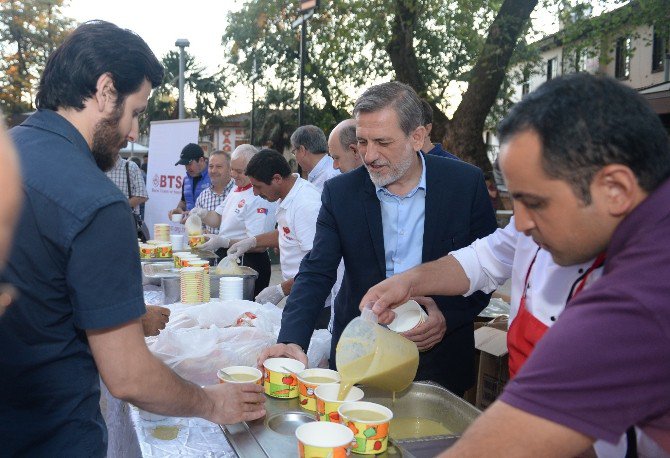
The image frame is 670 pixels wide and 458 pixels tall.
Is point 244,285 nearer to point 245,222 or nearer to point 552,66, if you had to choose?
point 245,222

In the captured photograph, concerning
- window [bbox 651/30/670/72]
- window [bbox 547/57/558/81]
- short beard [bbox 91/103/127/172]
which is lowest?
short beard [bbox 91/103/127/172]

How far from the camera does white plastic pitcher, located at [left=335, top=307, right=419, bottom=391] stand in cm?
167

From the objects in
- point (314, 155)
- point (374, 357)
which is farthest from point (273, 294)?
point (374, 357)

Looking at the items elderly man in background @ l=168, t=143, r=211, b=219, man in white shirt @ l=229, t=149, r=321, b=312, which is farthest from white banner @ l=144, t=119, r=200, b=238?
man in white shirt @ l=229, t=149, r=321, b=312

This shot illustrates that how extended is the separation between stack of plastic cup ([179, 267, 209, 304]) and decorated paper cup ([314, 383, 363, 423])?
172 centimetres

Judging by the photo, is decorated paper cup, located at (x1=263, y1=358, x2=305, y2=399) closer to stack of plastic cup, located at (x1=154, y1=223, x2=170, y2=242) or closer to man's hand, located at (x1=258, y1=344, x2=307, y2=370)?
man's hand, located at (x1=258, y1=344, x2=307, y2=370)

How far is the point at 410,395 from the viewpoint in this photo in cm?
187

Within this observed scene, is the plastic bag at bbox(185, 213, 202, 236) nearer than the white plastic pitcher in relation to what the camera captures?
No

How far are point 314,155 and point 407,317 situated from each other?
3.55 m

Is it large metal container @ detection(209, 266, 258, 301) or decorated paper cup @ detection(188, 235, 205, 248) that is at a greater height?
decorated paper cup @ detection(188, 235, 205, 248)

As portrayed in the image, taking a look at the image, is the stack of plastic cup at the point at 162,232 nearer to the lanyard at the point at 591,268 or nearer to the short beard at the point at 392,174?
the short beard at the point at 392,174

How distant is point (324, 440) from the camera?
55.2 inches

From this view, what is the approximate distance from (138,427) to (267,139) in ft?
114

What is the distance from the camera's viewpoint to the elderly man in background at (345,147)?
4.53 metres
